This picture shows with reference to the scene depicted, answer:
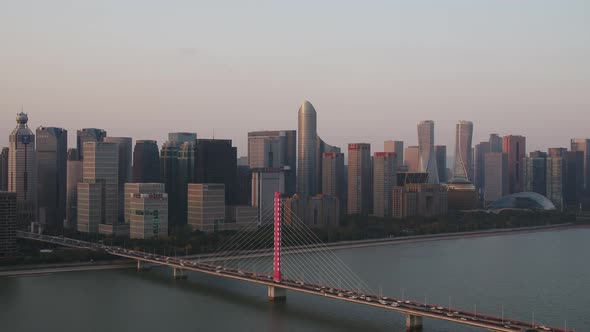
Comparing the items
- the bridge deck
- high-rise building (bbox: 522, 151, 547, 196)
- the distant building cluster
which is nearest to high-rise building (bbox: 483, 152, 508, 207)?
the distant building cluster

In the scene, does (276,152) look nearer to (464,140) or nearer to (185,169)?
(185,169)

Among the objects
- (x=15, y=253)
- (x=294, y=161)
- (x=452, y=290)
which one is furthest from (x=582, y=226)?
(x=15, y=253)

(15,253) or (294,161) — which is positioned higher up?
(294,161)

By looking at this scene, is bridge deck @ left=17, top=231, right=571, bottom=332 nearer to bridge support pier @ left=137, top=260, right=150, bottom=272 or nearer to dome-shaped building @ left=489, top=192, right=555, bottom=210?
bridge support pier @ left=137, top=260, right=150, bottom=272

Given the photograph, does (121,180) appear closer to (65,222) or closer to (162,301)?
(65,222)

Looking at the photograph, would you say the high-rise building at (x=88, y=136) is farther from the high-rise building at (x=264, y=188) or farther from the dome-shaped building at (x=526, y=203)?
the dome-shaped building at (x=526, y=203)

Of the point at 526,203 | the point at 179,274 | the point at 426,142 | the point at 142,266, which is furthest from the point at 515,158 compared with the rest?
the point at 179,274
